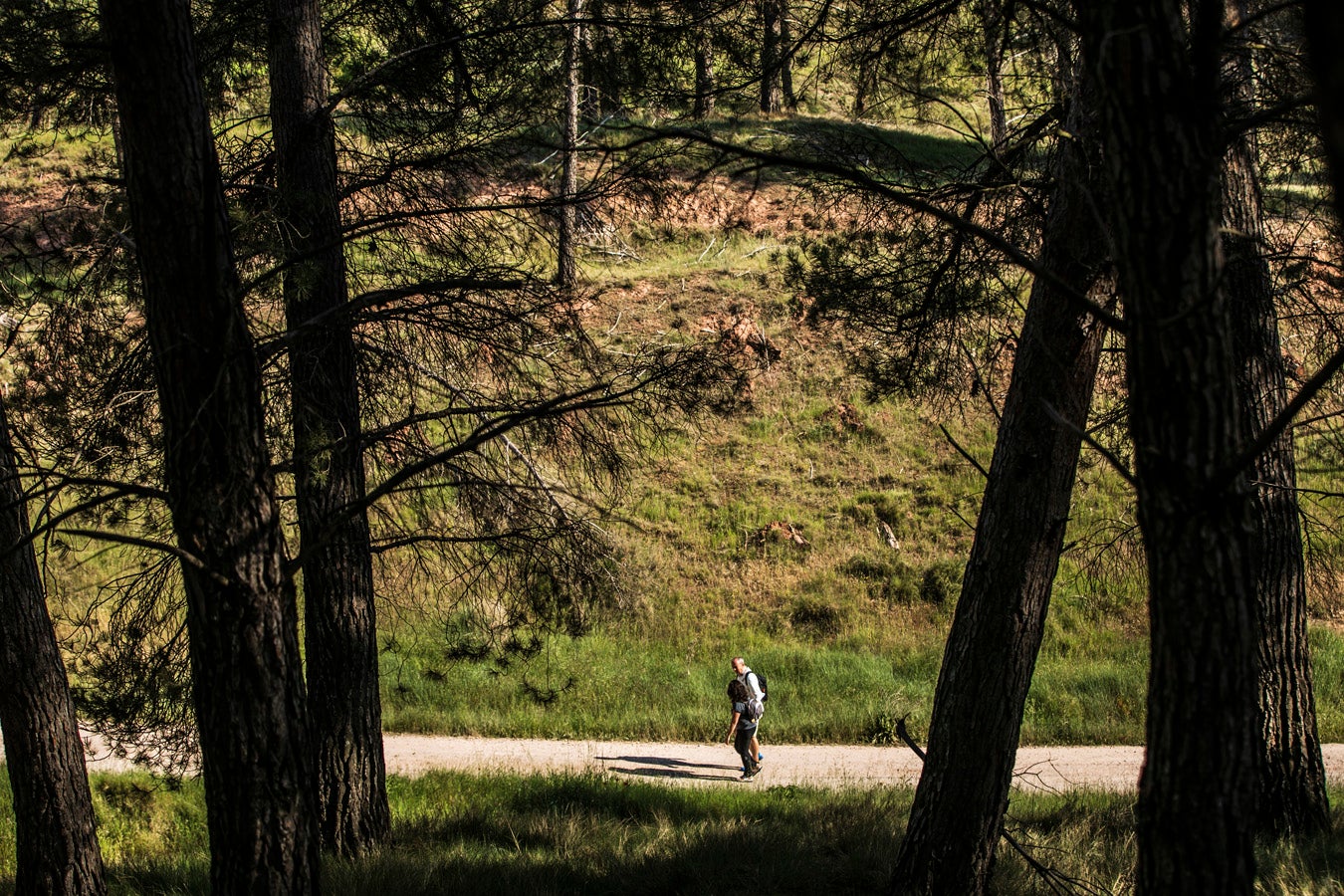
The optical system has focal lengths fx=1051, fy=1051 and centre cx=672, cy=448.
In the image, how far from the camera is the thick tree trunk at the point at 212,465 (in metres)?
4.01

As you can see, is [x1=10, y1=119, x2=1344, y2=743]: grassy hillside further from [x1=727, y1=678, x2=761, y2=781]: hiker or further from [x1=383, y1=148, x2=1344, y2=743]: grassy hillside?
[x1=727, y1=678, x2=761, y2=781]: hiker

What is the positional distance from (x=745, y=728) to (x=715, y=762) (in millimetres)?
1169

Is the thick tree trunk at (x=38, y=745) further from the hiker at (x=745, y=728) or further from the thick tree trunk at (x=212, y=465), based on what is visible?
the hiker at (x=745, y=728)

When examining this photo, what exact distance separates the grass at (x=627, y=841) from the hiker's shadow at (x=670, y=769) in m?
1.31

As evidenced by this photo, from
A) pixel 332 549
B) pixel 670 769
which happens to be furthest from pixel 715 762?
pixel 332 549

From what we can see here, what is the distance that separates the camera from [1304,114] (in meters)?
5.80

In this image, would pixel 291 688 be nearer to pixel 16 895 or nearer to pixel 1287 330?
pixel 16 895

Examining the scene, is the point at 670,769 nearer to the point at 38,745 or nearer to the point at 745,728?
the point at 745,728

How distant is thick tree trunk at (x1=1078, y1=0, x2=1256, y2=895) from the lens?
9.24 feet

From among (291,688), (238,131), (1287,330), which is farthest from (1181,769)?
(238,131)

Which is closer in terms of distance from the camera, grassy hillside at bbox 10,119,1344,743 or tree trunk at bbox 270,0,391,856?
tree trunk at bbox 270,0,391,856

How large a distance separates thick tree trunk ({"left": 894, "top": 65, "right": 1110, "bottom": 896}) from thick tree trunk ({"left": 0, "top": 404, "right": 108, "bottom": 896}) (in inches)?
200

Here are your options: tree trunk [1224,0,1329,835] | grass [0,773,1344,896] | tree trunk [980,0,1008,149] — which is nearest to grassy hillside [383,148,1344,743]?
tree trunk [1224,0,1329,835]

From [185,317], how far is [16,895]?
479 cm
